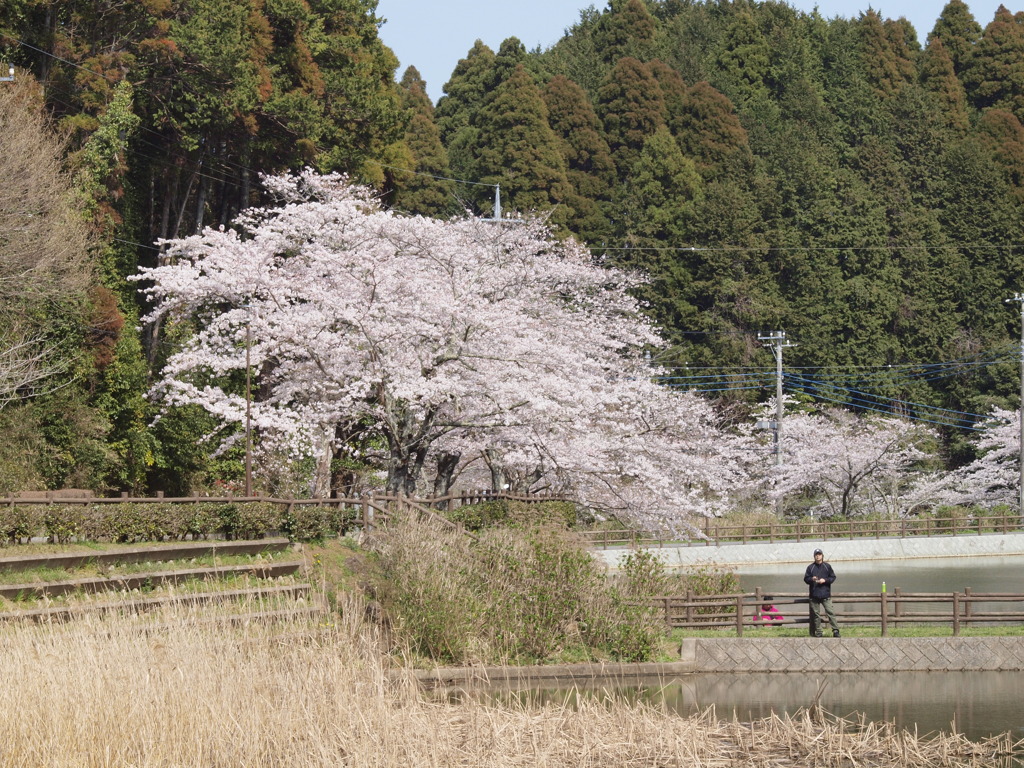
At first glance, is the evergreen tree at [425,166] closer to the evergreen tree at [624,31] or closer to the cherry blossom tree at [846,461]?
the evergreen tree at [624,31]

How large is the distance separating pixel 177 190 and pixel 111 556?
21576mm

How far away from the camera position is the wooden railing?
4172 centimetres

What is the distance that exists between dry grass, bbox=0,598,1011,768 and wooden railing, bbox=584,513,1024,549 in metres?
26.1

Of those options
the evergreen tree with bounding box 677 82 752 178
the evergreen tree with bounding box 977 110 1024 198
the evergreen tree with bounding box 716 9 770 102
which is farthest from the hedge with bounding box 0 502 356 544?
the evergreen tree with bounding box 716 9 770 102

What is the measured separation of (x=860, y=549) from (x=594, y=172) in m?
32.2

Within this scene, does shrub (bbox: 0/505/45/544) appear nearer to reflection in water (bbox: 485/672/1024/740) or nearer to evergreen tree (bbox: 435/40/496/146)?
reflection in water (bbox: 485/672/1024/740)

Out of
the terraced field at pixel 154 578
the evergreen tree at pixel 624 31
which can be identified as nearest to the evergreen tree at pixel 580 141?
the evergreen tree at pixel 624 31

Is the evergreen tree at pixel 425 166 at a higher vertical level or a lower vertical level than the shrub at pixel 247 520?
higher

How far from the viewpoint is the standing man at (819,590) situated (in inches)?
798

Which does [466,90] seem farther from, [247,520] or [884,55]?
[247,520]

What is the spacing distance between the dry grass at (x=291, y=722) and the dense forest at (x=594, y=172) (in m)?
16.1

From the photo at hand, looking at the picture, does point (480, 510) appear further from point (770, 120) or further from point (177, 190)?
point (770, 120)

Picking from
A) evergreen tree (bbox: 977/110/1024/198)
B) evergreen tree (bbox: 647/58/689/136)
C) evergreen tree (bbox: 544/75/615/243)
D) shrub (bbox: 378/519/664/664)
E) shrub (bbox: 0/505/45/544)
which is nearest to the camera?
shrub (bbox: 378/519/664/664)

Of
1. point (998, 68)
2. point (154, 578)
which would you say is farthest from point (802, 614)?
point (998, 68)
